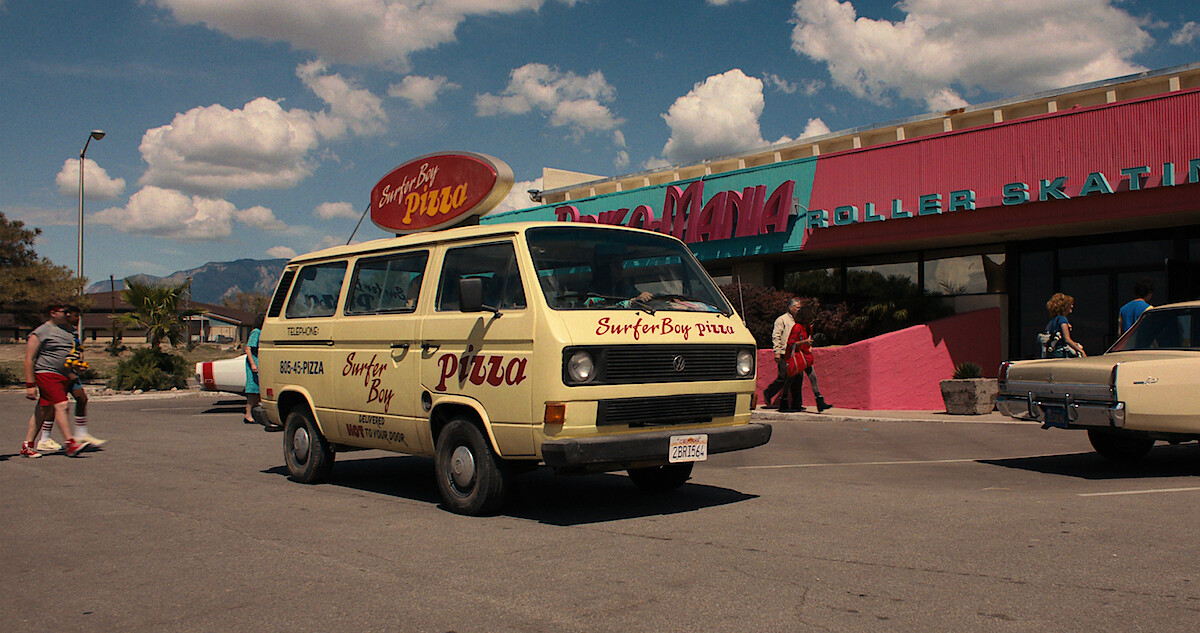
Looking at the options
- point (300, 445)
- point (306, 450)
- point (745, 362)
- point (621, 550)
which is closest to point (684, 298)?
point (745, 362)

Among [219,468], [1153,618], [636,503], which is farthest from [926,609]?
[219,468]

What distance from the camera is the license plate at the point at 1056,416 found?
828cm

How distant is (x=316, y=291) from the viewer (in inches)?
336

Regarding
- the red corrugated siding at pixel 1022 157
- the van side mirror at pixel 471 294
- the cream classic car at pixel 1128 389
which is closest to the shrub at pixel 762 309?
the red corrugated siding at pixel 1022 157

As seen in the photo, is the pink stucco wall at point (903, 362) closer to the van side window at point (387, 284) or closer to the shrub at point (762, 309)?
the shrub at point (762, 309)

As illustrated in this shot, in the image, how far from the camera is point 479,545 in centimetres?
561

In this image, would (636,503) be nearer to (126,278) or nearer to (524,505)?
(524,505)

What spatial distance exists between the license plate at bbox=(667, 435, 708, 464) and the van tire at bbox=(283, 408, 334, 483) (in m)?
3.62

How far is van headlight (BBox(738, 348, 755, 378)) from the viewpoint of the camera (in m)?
6.95

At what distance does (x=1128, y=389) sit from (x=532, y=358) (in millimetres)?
5225

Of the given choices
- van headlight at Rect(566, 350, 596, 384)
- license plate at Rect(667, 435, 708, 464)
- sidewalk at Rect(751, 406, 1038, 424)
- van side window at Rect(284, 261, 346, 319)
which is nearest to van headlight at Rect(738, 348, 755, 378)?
license plate at Rect(667, 435, 708, 464)

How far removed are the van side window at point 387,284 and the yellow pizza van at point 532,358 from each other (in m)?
0.02

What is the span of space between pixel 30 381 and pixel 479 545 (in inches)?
292

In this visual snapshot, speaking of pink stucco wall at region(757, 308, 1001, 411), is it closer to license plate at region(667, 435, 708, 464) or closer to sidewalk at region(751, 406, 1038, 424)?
sidewalk at region(751, 406, 1038, 424)
